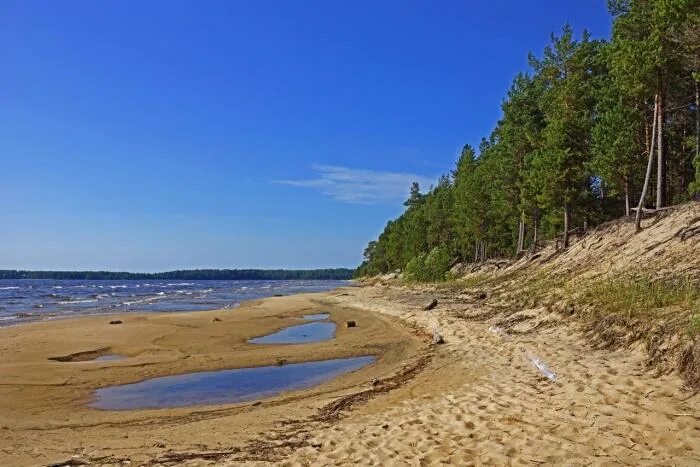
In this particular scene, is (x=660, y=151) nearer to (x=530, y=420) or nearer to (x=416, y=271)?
(x=530, y=420)

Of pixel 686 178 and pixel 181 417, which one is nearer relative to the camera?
pixel 181 417

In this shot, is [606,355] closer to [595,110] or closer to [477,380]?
[477,380]

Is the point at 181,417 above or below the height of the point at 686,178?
below

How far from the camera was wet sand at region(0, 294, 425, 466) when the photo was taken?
27.9ft

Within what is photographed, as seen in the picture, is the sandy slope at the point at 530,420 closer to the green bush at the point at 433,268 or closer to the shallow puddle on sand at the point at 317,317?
the shallow puddle on sand at the point at 317,317

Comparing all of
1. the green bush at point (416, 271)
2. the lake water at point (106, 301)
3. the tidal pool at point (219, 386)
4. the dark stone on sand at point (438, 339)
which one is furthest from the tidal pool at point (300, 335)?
the green bush at point (416, 271)

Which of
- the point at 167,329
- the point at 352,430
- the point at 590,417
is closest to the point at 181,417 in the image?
the point at 352,430

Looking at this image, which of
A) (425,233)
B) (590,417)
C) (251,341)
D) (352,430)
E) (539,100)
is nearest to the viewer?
(590,417)

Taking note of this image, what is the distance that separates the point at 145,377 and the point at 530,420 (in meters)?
11.3

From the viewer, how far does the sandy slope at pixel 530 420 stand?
6.41 metres

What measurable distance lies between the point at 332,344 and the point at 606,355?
34.7ft

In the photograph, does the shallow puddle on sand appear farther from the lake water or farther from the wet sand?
the lake water

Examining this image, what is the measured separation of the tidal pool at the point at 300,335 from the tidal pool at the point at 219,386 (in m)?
5.42

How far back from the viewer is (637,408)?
24.7 ft
